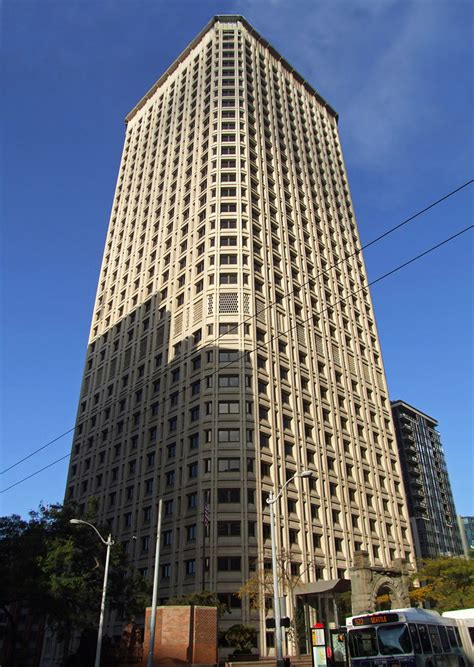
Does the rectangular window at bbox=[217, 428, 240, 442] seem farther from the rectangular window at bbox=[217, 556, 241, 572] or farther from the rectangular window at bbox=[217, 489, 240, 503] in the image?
the rectangular window at bbox=[217, 556, 241, 572]

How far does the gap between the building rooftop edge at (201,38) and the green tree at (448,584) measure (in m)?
79.3

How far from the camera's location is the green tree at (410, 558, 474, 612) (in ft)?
133

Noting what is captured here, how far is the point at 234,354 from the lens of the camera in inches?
1980

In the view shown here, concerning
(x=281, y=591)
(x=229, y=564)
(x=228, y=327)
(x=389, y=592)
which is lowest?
(x=281, y=591)

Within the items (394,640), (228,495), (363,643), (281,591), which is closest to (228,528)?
(228,495)

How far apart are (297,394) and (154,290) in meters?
22.5

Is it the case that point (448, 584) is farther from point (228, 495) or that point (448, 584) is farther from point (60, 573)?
point (60, 573)

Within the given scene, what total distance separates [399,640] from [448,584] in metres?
27.2

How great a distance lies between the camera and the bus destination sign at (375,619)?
20453 mm

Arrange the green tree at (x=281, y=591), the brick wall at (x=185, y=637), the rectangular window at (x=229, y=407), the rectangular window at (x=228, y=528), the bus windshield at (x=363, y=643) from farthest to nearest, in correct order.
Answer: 1. the rectangular window at (x=229, y=407)
2. the rectangular window at (x=228, y=528)
3. the green tree at (x=281, y=591)
4. the brick wall at (x=185, y=637)
5. the bus windshield at (x=363, y=643)

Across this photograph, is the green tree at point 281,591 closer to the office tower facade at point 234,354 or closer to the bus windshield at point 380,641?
the office tower facade at point 234,354

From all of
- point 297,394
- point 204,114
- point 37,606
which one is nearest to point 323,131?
point 204,114

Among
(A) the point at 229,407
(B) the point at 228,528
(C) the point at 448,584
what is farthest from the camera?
(A) the point at 229,407

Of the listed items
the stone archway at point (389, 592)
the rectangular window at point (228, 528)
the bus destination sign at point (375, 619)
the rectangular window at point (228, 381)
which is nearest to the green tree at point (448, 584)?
the stone archway at point (389, 592)
